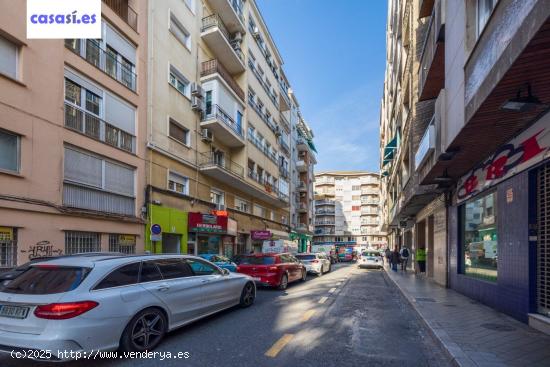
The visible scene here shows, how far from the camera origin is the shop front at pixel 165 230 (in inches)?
602

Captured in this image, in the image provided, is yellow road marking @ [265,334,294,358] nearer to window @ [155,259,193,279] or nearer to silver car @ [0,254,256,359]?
silver car @ [0,254,256,359]

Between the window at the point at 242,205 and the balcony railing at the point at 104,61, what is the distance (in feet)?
40.0

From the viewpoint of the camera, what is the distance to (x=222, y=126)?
2109 centimetres

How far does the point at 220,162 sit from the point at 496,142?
1801 cm

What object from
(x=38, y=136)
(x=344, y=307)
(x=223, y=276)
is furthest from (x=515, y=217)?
(x=38, y=136)

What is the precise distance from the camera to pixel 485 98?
18.0 ft

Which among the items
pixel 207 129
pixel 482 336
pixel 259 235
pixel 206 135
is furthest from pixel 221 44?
pixel 482 336

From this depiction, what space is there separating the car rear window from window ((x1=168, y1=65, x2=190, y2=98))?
1474 cm

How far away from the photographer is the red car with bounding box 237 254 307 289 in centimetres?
1229

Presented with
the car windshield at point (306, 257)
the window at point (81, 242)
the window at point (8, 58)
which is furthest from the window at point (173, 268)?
the car windshield at point (306, 257)

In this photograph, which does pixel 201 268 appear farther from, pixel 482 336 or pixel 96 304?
pixel 482 336

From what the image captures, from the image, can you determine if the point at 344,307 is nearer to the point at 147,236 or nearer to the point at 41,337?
the point at 41,337

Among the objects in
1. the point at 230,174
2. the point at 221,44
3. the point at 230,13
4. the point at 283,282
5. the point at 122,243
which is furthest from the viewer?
the point at 230,13

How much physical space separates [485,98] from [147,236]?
13.7m
